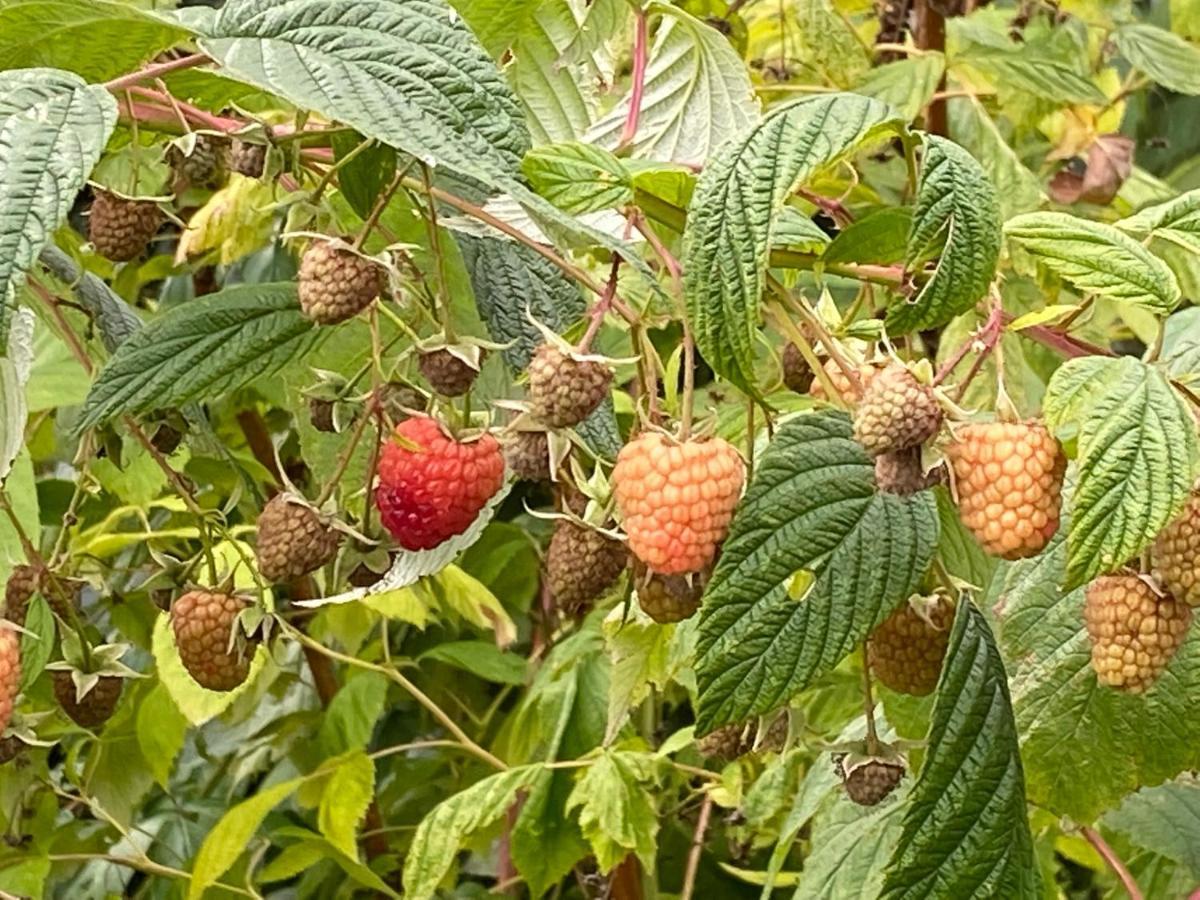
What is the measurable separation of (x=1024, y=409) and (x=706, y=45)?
0.37 m

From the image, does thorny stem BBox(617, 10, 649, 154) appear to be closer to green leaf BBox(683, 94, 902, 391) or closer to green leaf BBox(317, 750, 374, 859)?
green leaf BBox(683, 94, 902, 391)

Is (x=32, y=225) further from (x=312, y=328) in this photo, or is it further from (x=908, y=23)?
(x=908, y=23)

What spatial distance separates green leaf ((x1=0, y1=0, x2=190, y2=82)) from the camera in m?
0.57

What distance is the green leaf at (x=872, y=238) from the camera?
24.3 inches

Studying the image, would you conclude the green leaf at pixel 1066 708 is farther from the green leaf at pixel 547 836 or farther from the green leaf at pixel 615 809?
the green leaf at pixel 547 836

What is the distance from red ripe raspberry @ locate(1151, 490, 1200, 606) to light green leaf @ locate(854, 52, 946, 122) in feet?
2.42

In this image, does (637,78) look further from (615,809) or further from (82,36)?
(615,809)

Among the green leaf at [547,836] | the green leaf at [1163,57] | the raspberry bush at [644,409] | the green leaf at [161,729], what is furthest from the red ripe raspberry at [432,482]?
the green leaf at [1163,57]

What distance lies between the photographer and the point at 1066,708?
73cm

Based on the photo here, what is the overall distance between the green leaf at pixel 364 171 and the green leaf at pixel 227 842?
2.12ft

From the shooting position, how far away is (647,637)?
2.66 feet

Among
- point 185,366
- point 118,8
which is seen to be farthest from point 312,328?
point 118,8

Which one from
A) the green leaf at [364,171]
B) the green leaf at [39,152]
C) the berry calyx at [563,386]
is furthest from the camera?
the green leaf at [364,171]

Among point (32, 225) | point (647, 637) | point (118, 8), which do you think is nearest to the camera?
point (32, 225)
